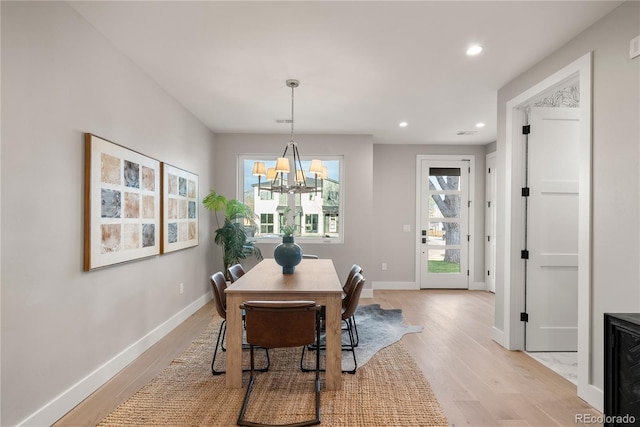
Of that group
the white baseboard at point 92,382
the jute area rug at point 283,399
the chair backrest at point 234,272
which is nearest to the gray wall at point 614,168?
the jute area rug at point 283,399

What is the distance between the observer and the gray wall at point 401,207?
20.3ft

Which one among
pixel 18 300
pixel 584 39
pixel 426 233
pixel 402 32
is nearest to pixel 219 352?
pixel 18 300

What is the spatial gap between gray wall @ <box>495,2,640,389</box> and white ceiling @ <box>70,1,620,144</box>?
0.19 meters

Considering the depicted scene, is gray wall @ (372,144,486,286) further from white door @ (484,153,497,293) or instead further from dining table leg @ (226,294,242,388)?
dining table leg @ (226,294,242,388)

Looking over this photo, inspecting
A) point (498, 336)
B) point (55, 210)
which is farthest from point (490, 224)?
point (55, 210)

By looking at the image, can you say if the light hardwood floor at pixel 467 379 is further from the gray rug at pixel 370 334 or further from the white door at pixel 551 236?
the white door at pixel 551 236

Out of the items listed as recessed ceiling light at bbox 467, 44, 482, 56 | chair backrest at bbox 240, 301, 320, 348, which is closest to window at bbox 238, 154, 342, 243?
recessed ceiling light at bbox 467, 44, 482, 56

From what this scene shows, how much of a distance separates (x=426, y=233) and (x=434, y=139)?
1.68 m

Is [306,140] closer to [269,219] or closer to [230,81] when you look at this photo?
[269,219]

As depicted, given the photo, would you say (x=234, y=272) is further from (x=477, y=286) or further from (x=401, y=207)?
(x=477, y=286)

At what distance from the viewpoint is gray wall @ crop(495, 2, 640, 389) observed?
2.05 metres

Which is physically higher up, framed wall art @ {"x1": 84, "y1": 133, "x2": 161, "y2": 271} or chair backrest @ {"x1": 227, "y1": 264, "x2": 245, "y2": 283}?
framed wall art @ {"x1": 84, "y1": 133, "x2": 161, "y2": 271}

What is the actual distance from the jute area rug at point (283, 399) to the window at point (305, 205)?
288 cm

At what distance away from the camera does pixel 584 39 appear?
8.01 feet
